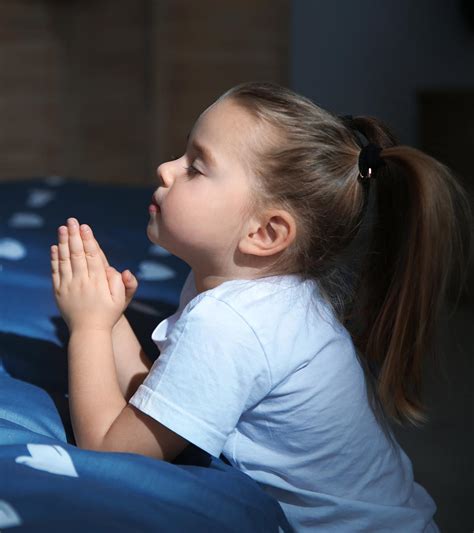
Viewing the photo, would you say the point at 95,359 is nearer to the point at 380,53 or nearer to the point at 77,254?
the point at 77,254

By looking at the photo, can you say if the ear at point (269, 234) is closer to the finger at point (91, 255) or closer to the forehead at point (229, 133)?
the forehead at point (229, 133)

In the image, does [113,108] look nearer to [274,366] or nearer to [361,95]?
[361,95]

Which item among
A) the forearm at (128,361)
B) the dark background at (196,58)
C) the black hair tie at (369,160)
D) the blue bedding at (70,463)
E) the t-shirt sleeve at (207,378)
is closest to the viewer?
the blue bedding at (70,463)

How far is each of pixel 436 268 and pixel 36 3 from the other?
113 inches

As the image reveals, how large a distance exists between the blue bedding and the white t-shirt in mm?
40

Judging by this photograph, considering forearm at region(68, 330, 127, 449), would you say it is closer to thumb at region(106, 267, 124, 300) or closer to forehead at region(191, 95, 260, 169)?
thumb at region(106, 267, 124, 300)

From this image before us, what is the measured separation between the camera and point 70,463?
2.56 ft

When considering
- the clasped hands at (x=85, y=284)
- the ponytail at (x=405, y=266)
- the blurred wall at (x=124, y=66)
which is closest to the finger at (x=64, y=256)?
the clasped hands at (x=85, y=284)

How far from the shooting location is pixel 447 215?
34.8 inches

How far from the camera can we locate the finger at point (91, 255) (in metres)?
0.96

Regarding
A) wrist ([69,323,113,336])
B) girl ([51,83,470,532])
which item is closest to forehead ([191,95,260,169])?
girl ([51,83,470,532])

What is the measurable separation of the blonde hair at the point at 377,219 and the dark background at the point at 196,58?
246 cm

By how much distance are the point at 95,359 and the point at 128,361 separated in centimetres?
14

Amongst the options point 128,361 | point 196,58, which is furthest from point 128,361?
point 196,58
